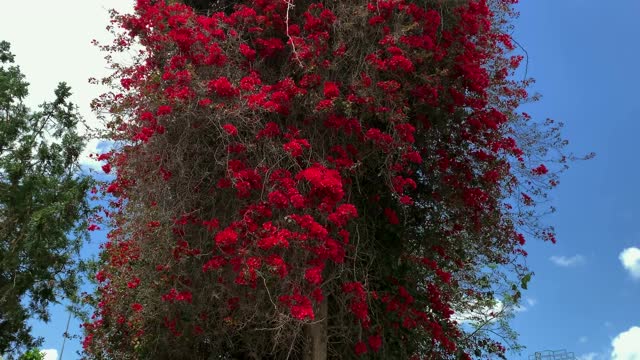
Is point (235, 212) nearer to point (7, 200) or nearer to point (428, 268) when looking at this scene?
point (428, 268)

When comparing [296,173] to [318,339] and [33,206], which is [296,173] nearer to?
[318,339]

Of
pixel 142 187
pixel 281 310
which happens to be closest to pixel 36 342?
pixel 142 187

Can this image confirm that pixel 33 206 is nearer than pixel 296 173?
No

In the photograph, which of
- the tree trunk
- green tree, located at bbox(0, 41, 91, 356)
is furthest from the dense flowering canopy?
green tree, located at bbox(0, 41, 91, 356)

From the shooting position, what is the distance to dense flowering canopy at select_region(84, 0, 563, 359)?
521 centimetres

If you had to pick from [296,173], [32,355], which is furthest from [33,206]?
[296,173]

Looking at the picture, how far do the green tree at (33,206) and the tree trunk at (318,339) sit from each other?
10.2 metres

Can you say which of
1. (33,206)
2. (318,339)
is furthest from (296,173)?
(33,206)

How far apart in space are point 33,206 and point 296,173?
1146cm

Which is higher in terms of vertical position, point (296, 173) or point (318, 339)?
point (296, 173)

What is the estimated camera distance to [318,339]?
5.88 metres

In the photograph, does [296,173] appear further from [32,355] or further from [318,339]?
[32,355]

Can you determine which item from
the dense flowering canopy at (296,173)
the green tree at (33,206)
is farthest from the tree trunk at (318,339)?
the green tree at (33,206)

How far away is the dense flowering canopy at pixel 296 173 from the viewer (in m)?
5.21
